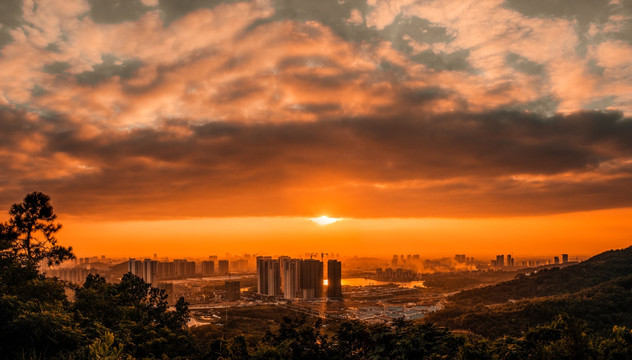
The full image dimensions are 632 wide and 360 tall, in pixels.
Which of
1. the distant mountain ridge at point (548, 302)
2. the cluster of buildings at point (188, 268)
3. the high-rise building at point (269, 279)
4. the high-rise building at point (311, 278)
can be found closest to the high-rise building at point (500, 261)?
the distant mountain ridge at point (548, 302)

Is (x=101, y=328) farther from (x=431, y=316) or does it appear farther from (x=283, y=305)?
(x=283, y=305)

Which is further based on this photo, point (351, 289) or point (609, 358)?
point (351, 289)

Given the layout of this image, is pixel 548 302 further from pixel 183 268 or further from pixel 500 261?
pixel 500 261

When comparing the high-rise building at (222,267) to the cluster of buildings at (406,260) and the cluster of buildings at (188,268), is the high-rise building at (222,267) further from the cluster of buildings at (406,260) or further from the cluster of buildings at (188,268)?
the cluster of buildings at (406,260)

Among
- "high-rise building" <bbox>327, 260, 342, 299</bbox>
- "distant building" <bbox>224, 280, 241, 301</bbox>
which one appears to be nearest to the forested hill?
"high-rise building" <bbox>327, 260, 342, 299</bbox>

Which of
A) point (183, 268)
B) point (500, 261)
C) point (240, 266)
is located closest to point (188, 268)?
point (183, 268)

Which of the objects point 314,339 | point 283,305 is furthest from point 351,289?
point 314,339

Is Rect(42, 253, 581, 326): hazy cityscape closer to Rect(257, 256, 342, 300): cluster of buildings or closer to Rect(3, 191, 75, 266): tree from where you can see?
Rect(257, 256, 342, 300): cluster of buildings
